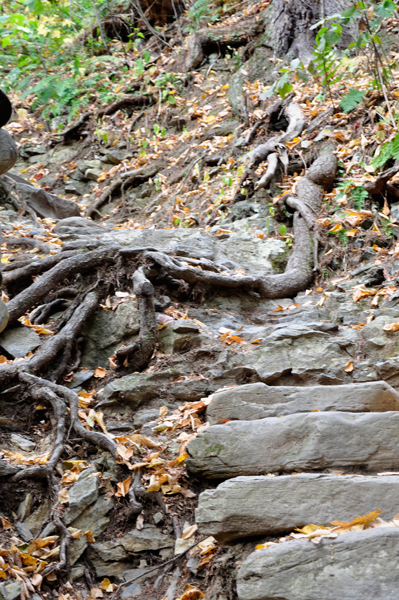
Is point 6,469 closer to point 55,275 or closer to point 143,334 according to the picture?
point 143,334

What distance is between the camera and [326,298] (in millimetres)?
5402

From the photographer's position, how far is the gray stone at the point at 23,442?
3707 millimetres

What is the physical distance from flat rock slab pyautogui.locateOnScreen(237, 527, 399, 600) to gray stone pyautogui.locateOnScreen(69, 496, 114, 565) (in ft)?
4.26

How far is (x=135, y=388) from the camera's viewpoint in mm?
4195

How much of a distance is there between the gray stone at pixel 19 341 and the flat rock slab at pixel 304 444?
2.10m

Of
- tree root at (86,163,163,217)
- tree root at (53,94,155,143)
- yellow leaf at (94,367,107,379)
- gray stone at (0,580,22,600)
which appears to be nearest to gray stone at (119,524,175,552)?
gray stone at (0,580,22,600)

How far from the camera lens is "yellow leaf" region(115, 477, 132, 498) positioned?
3.37 m

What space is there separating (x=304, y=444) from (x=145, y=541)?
1137 millimetres

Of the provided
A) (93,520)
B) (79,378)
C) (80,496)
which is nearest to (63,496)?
(80,496)

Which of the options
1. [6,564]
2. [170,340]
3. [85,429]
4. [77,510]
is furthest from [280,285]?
[6,564]

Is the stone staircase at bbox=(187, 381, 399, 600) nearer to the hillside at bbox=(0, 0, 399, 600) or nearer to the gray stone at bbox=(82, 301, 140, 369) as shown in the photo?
the hillside at bbox=(0, 0, 399, 600)

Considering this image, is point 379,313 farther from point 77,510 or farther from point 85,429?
point 77,510

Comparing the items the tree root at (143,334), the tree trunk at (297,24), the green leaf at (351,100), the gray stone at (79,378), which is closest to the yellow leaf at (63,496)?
the gray stone at (79,378)

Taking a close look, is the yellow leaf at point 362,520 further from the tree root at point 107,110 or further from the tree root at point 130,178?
the tree root at point 107,110
